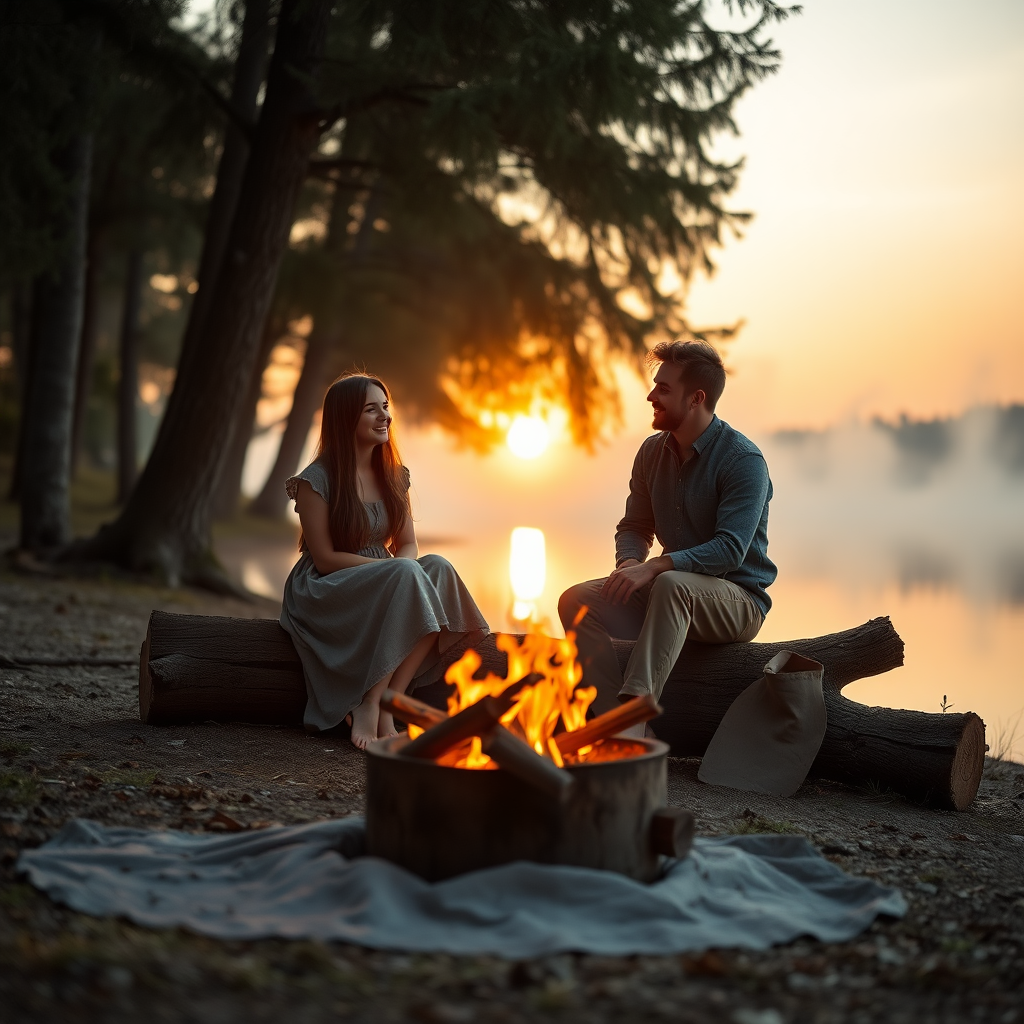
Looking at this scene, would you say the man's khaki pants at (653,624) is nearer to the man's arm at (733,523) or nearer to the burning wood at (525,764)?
the man's arm at (733,523)

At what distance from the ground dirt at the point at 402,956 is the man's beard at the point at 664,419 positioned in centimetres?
159

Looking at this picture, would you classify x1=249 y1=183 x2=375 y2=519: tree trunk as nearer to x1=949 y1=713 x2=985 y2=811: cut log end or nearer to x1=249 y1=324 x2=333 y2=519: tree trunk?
x1=249 y1=324 x2=333 y2=519: tree trunk

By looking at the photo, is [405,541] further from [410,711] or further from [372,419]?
[410,711]

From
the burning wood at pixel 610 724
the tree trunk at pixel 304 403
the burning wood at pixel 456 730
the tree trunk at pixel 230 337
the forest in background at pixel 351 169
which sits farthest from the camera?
the tree trunk at pixel 304 403

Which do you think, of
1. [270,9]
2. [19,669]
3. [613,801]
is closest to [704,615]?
[613,801]

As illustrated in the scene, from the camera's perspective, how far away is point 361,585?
16.3 ft

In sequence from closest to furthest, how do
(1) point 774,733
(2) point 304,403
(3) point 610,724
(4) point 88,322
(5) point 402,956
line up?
1. (5) point 402,956
2. (3) point 610,724
3. (1) point 774,733
4. (4) point 88,322
5. (2) point 304,403

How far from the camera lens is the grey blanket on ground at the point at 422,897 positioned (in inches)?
108

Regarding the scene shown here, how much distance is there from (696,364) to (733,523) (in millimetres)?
752

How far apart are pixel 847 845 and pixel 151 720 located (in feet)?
10.4

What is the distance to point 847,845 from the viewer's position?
3.92 metres

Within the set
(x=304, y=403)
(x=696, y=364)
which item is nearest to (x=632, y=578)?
(x=696, y=364)

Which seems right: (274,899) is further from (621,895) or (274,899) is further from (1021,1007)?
(1021,1007)

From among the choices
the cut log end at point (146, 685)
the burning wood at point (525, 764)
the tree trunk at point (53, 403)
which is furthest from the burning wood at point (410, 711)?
the tree trunk at point (53, 403)
